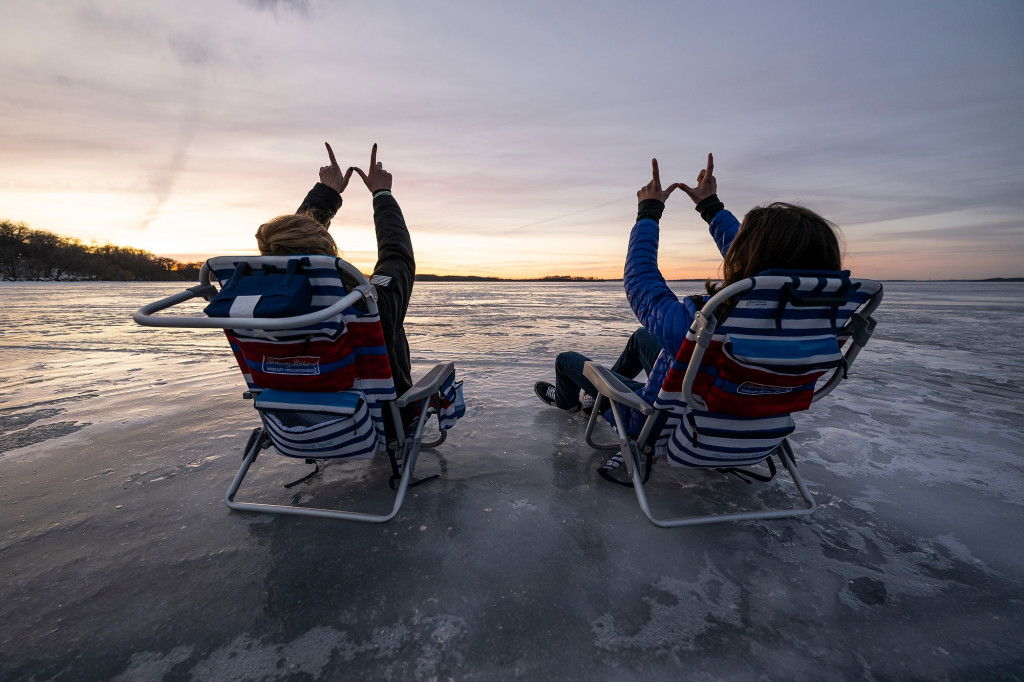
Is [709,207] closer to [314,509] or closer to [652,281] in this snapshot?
[652,281]

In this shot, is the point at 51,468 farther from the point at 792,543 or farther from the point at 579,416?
the point at 792,543

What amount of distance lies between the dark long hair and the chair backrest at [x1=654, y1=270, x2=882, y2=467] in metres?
0.15

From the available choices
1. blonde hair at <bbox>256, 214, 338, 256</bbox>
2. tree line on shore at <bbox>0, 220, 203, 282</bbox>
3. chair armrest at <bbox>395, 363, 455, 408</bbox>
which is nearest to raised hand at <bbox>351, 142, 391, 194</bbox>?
blonde hair at <bbox>256, 214, 338, 256</bbox>

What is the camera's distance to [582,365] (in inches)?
142

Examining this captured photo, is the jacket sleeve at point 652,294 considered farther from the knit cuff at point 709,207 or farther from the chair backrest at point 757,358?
the knit cuff at point 709,207

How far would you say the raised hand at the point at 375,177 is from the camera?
9.02ft

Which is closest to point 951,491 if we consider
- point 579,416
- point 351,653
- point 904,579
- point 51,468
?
point 904,579

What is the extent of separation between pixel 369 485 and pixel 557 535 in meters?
1.28

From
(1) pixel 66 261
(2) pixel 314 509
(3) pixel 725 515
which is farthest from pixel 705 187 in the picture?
(1) pixel 66 261

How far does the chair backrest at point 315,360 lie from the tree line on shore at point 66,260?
271 ft

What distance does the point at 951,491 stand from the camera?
2.57 m

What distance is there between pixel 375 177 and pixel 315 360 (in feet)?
4.59

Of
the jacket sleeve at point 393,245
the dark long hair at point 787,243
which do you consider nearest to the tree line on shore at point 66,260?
the jacket sleeve at point 393,245

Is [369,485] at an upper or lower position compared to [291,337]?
lower
